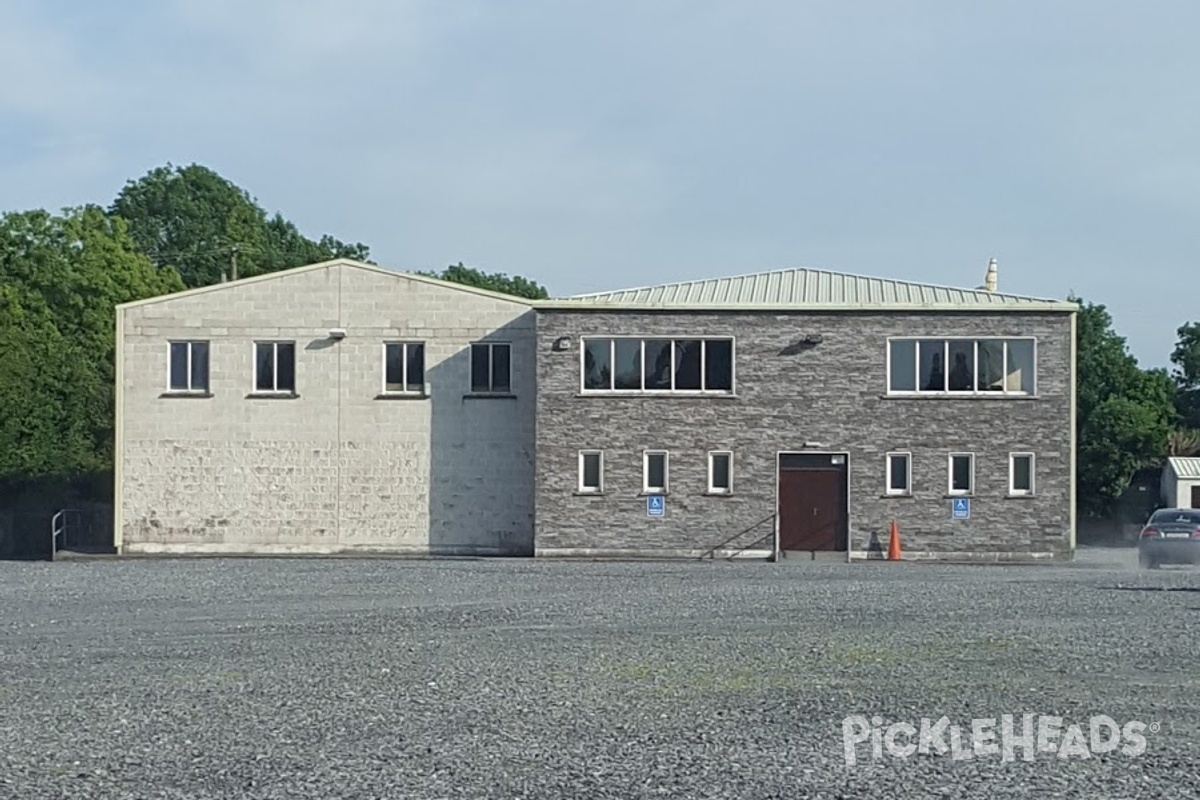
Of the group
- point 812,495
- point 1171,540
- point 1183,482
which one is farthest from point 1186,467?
point 1171,540

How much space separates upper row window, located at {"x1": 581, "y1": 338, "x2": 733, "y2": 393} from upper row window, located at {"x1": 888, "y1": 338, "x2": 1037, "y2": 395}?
4.17 metres

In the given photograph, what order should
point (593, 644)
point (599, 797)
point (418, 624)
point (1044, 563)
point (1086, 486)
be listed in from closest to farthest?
point (599, 797) < point (593, 644) < point (418, 624) < point (1044, 563) < point (1086, 486)

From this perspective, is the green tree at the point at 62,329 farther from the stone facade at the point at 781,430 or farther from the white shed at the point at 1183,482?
the white shed at the point at 1183,482

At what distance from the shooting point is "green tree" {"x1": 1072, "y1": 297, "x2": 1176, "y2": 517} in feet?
221

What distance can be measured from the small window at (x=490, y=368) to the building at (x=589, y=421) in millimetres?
50

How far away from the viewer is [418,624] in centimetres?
2006

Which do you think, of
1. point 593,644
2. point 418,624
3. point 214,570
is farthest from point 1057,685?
point 214,570

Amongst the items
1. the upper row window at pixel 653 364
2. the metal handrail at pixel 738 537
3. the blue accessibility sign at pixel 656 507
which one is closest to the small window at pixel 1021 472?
the metal handrail at pixel 738 537

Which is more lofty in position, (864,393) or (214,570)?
(864,393)

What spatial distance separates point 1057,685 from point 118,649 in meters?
9.26

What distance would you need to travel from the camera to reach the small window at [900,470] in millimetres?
42250

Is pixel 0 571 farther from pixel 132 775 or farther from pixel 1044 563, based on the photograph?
pixel 132 775

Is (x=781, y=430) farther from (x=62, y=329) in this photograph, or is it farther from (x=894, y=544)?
(x=62, y=329)

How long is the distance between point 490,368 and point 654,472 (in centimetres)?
493
